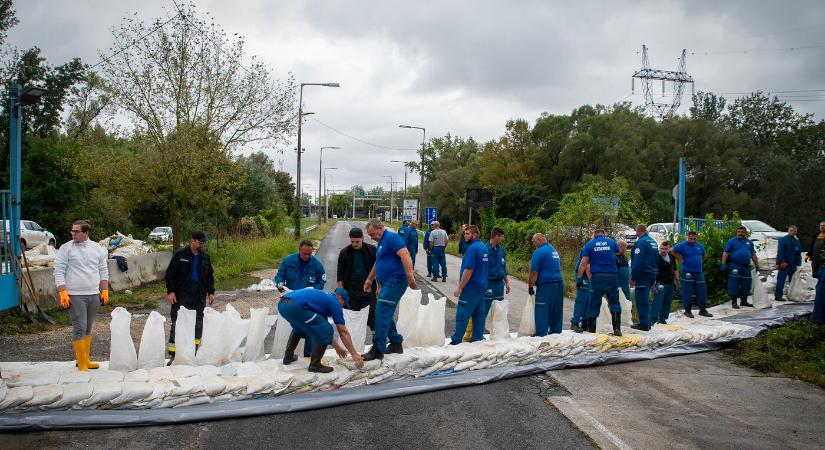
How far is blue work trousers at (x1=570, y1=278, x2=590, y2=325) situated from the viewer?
9594mm

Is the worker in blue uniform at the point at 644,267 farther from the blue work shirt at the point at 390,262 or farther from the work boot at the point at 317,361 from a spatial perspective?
the work boot at the point at 317,361

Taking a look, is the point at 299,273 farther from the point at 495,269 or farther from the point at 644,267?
the point at 644,267

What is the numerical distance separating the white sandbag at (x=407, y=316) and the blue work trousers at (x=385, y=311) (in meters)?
0.56

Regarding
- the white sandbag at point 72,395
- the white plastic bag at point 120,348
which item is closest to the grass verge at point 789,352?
the white plastic bag at point 120,348

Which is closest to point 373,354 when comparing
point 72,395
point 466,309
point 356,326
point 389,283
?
point 356,326

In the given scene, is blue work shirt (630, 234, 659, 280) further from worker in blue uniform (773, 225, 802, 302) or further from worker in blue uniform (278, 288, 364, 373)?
worker in blue uniform (278, 288, 364, 373)

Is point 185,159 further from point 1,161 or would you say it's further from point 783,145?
point 783,145

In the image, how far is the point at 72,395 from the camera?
522cm

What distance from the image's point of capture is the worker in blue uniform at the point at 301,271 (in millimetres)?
7598

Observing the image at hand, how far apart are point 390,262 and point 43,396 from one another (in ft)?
11.4

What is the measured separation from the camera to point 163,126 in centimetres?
1727

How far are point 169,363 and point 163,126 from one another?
480 inches

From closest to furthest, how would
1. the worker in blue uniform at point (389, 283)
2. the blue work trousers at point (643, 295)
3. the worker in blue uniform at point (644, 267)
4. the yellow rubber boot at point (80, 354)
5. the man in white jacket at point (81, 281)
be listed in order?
the yellow rubber boot at point (80, 354), the man in white jacket at point (81, 281), the worker in blue uniform at point (389, 283), the blue work trousers at point (643, 295), the worker in blue uniform at point (644, 267)

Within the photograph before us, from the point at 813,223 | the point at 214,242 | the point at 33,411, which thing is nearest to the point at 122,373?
the point at 33,411
